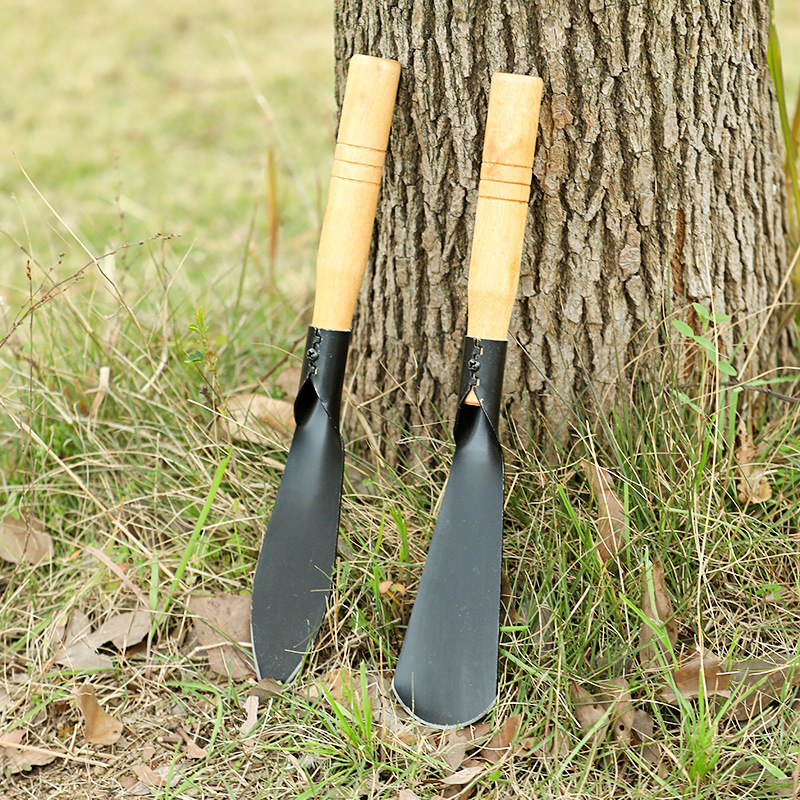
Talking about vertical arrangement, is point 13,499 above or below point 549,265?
below

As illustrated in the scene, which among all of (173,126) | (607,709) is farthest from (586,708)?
(173,126)

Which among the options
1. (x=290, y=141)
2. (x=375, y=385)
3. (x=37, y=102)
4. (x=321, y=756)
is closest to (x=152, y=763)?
(x=321, y=756)

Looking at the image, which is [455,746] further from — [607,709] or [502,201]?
[502,201]

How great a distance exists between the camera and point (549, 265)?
5.86ft

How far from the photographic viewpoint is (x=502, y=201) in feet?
5.24

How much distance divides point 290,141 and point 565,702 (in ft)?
11.3

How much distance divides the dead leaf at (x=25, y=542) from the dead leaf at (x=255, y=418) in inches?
17.9

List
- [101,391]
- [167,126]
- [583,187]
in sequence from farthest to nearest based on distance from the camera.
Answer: [167,126] → [101,391] → [583,187]

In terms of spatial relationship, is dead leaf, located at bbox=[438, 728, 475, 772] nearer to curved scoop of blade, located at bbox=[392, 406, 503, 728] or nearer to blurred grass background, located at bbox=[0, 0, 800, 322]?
curved scoop of blade, located at bbox=[392, 406, 503, 728]

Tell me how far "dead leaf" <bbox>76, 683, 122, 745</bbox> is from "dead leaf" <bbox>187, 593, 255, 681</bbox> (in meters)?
0.21

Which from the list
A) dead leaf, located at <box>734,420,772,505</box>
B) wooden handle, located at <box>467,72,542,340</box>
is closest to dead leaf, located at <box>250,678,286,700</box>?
wooden handle, located at <box>467,72,542,340</box>

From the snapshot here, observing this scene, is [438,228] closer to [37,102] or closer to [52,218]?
[52,218]

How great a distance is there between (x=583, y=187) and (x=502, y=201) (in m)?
0.22

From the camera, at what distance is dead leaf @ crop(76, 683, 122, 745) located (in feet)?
5.31
